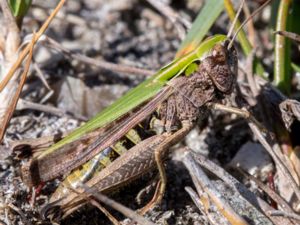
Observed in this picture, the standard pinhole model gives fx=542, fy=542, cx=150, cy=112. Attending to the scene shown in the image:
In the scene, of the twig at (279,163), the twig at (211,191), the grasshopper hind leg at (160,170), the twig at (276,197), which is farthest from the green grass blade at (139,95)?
the twig at (276,197)

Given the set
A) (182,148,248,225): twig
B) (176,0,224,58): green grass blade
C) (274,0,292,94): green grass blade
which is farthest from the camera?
(176,0,224,58): green grass blade

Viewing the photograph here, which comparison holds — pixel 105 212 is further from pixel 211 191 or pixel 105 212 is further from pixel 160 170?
pixel 211 191

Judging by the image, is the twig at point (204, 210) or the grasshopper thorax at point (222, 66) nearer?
the twig at point (204, 210)

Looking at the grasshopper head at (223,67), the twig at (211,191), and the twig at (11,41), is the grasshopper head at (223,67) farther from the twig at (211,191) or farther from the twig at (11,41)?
the twig at (11,41)

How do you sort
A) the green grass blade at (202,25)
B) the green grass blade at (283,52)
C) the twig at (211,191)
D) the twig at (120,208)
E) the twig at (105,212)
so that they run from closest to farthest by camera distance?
the twig at (120,208) < the twig at (211,191) < the twig at (105,212) < the green grass blade at (283,52) < the green grass blade at (202,25)

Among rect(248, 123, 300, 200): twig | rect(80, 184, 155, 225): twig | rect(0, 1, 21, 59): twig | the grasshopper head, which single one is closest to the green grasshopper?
the grasshopper head

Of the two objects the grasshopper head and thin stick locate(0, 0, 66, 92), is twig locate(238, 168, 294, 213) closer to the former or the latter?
the grasshopper head

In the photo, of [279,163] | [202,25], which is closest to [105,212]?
[279,163]

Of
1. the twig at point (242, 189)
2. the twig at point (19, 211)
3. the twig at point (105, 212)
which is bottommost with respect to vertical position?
the twig at point (19, 211)
